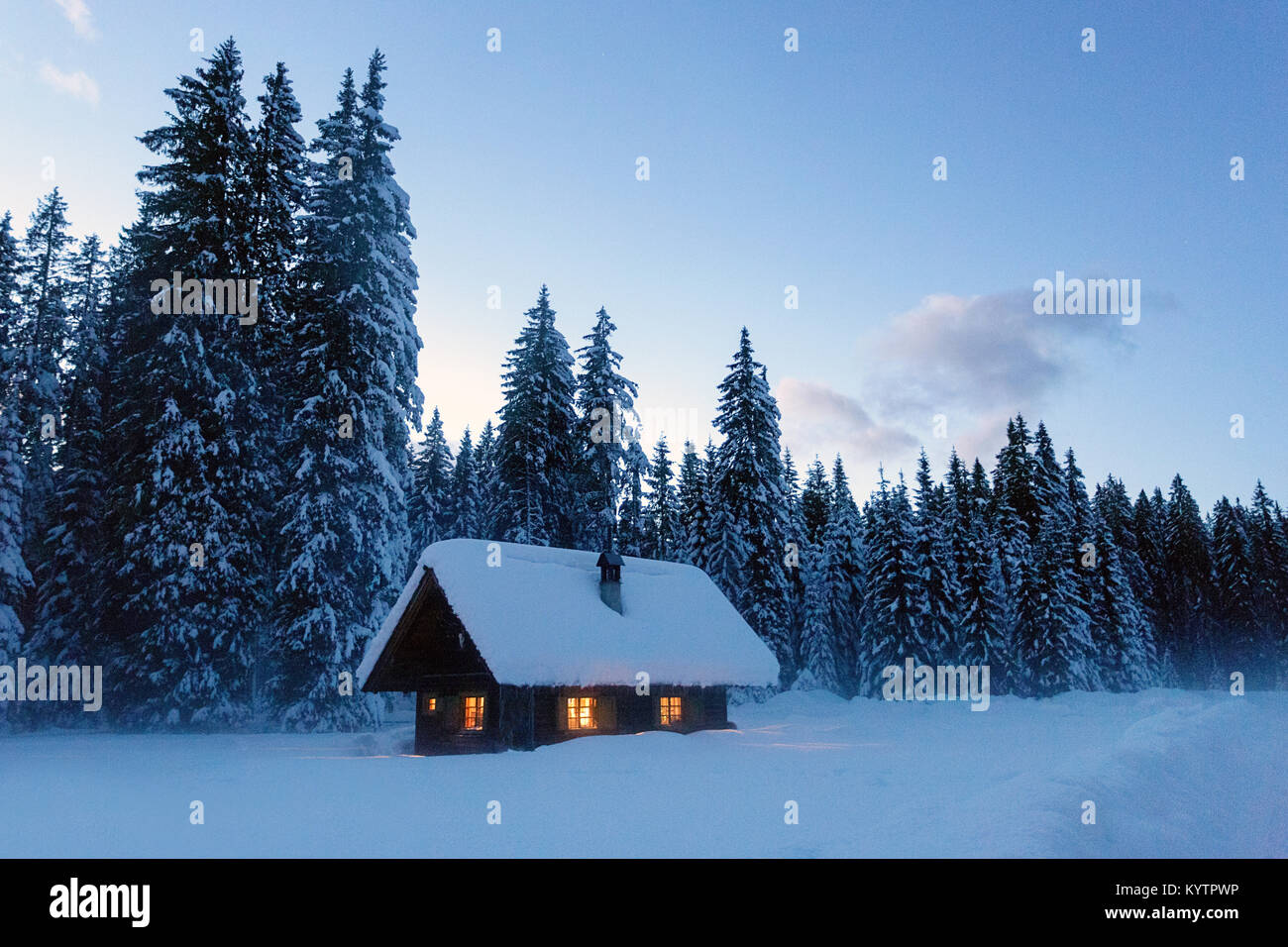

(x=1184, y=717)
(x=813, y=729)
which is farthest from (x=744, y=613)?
(x=1184, y=717)

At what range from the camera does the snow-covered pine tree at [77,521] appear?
2820 centimetres

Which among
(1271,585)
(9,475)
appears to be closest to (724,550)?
(9,475)

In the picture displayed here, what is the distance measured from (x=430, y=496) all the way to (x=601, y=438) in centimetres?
1663

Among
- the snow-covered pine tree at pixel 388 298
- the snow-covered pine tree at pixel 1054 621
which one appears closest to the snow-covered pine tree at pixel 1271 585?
the snow-covered pine tree at pixel 1054 621

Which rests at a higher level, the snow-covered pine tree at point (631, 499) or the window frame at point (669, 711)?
the snow-covered pine tree at point (631, 499)

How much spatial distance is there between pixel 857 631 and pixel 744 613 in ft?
52.0

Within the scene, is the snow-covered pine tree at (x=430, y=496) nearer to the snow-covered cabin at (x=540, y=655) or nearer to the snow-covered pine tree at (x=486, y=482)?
the snow-covered pine tree at (x=486, y=482)

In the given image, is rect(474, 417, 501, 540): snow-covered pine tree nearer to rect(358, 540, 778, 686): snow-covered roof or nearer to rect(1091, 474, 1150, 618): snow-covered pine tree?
rect(358, 540, 778, 686): snow-covered roof

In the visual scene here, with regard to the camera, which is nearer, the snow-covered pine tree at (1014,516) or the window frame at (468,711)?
the window frame at (468,711)

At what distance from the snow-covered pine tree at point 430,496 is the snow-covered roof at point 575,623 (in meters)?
25.0

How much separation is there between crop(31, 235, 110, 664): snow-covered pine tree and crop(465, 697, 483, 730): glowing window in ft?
44.7

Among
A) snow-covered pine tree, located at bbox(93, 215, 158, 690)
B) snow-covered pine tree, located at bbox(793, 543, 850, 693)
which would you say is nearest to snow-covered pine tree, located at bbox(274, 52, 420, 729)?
snow-covered pine tree, located at bbox(93, 215, 158, 690)

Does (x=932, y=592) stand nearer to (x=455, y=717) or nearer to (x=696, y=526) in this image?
(x=696, y=526)

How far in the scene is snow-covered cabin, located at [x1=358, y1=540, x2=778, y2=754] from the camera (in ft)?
70.6
